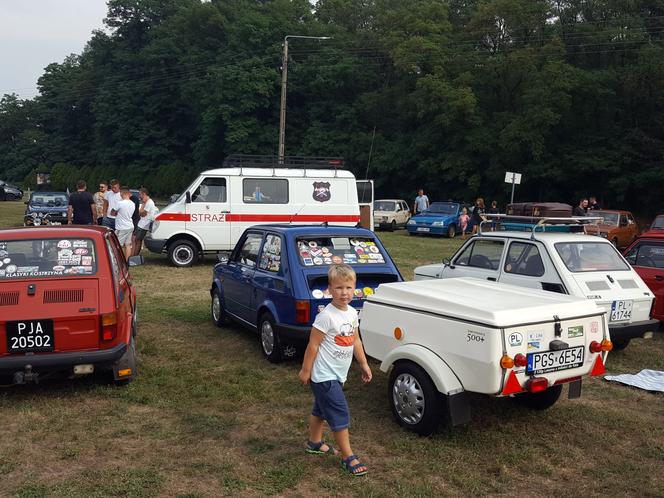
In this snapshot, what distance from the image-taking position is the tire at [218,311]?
8.82 meters

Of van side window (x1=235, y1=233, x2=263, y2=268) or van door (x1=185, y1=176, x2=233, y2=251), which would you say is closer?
van side window (x1=235, y1=233, x2=263, y2=268)

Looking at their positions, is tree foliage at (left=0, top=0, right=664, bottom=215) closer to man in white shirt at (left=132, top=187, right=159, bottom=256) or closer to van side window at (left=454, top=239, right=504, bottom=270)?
man in white shirt at (left=132, top=187, right=159, bottom=256)

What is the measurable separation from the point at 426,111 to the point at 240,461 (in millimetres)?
33653

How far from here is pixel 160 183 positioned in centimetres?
5650

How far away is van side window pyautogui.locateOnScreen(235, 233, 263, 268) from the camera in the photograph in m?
7.90

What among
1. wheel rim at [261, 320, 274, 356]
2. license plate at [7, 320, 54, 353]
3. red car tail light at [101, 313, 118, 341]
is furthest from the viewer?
wheel rim at [261, 320, 274, 356]

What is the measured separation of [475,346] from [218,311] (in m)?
5.15

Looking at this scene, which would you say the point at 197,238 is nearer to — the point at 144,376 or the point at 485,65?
the point at 144,376

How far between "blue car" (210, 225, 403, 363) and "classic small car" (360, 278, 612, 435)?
4.53ft

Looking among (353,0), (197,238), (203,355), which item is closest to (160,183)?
(353,0)

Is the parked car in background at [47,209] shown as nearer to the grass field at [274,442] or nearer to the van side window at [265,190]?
the van side window at [265,190]

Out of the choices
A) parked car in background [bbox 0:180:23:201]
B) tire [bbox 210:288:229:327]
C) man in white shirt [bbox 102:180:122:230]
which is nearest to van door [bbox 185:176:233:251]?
man in white shirt [bbox 102:180:122:230]

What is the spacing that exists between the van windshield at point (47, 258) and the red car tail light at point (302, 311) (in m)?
2.04

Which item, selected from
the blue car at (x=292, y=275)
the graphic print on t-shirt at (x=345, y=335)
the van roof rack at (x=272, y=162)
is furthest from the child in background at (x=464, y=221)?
the graphic print on t-shirt at (x=345, y=335)
